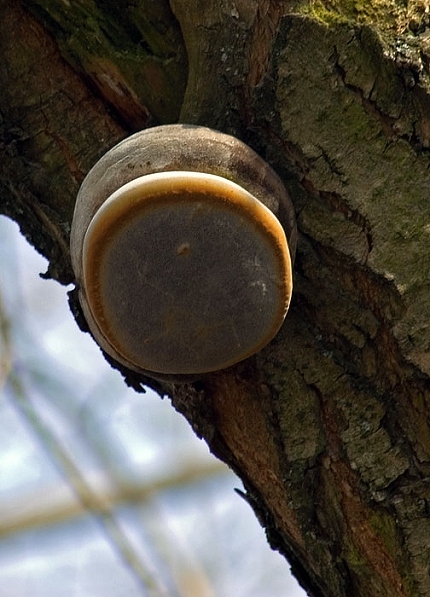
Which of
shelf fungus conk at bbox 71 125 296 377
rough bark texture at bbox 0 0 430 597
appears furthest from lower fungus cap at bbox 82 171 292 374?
rough bark texture at bbox 0 0 430 597

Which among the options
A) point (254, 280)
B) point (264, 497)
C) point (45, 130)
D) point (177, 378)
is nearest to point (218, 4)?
point (45, 130)

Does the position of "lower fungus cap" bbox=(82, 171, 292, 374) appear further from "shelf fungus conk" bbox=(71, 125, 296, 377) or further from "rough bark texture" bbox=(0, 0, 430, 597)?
"rough bark texture" bbox=(0, 0, 430, 597)

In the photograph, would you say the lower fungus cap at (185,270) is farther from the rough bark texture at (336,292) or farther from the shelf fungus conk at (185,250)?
the rough bark texture at (336,292)

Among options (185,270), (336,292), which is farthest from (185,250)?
(336,292)

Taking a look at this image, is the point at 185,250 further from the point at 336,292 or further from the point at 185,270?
the point at 336,292

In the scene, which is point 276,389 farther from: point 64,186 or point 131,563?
point 131,563

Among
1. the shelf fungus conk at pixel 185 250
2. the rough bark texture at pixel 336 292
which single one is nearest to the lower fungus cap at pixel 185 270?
the shelf fungus conk at pixel 185 250
